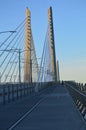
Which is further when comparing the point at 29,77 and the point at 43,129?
the point at 29,77

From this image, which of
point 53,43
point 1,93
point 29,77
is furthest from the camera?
point 53,43

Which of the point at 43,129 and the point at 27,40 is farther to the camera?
the point at 27,40

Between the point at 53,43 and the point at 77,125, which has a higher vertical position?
the point at 53,43

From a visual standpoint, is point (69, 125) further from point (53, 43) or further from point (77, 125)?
point (53, 43)

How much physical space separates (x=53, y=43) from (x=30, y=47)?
107ft

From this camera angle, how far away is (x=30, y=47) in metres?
65.4

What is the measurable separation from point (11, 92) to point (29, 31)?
29426mm


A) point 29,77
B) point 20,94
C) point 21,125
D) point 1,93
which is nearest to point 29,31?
point 29,77

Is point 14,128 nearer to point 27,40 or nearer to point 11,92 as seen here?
point 11,92

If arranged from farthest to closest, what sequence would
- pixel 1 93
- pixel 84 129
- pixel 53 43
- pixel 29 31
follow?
pixel 53 43 → pixel 29 31 → pixel 1 93 → pixel 84 129

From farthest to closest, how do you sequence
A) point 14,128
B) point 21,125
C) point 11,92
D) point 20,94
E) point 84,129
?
point 20,94, point 11,92, point 21,125, point 14,128, point 84,129

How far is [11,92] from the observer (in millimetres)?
36625

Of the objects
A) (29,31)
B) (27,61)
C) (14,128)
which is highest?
(29,31)

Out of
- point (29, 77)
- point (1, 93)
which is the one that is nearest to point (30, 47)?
point (29, 77)
